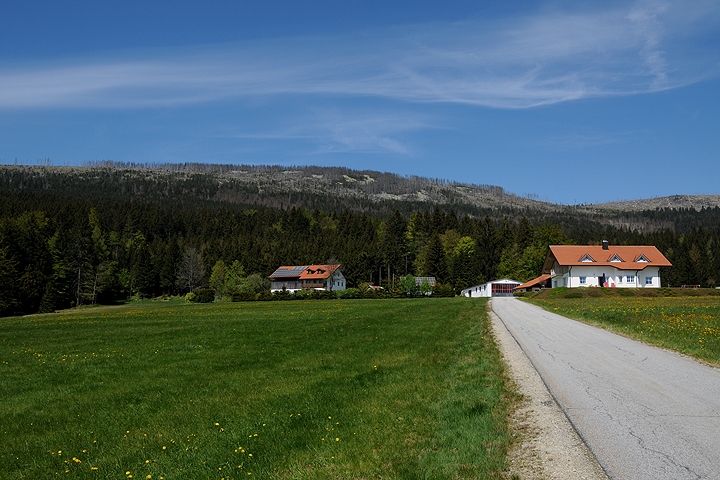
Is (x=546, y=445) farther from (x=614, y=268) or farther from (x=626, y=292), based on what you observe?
(x=614, y=268)

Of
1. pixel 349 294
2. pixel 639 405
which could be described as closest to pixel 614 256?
pixel 349 294

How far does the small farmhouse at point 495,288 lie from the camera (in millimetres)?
105562

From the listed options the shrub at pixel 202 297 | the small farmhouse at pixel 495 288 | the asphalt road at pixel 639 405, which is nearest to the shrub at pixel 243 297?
the shrub at pixel 202 297

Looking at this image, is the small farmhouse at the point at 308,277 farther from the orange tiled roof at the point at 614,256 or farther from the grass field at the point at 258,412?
the grass field at the point at 258,412

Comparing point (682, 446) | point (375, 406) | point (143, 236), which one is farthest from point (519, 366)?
point (143, 236)

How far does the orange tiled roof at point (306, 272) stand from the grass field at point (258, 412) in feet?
357

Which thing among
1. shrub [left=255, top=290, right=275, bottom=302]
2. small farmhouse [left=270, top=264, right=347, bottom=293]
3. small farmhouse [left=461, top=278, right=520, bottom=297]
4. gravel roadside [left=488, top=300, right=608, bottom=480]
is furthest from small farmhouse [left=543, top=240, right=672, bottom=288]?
gravel roadside [left=488, top=300, right=608, bottom=480]

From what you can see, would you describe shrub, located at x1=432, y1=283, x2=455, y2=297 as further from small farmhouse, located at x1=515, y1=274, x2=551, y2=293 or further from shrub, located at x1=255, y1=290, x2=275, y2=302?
shrub, located at x1=255, y1=290, x2=275, y2=302

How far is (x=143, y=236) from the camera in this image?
164375mm

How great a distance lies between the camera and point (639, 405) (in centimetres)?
976

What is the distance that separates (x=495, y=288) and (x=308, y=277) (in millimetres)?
45536

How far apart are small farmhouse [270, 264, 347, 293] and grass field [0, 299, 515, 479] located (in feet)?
353

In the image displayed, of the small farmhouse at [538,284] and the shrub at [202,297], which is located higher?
the small farmhouse at [538,284]

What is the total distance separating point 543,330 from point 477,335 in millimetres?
3582
